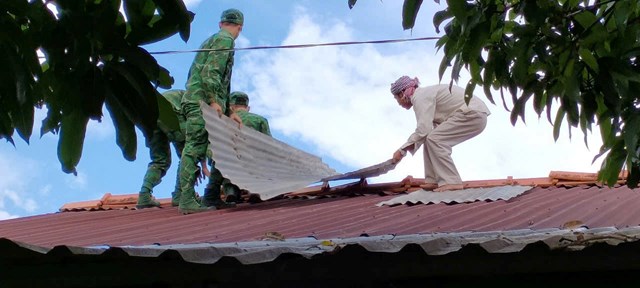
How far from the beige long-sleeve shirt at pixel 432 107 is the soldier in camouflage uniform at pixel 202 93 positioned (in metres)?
1.52

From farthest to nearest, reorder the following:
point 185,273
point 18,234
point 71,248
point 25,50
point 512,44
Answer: point 18,234 → point 512,44 → point 185,273 → point 71,248 → point 25,50

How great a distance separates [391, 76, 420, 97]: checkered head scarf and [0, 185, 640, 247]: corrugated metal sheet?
1.37m

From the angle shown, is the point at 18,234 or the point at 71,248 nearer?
the point at 71,248

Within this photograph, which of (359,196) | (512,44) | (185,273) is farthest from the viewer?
(359,196)

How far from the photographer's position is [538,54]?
394cm

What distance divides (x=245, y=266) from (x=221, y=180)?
4016mm

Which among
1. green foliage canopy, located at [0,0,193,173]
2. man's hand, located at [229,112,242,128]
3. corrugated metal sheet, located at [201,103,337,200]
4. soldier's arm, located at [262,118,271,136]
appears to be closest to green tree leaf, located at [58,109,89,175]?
green foliage canopy, located at [0,0,193,173]

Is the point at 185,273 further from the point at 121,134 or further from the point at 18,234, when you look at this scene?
the point at 18,234

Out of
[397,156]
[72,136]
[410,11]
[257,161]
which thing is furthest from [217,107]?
[72,136]

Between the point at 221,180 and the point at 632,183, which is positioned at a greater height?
the point at 221,180

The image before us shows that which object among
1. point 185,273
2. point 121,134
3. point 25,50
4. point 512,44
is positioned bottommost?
point 185,273

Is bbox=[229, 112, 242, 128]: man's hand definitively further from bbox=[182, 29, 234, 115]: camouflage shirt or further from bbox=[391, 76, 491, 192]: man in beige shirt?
bbox=[391, 76, 491, 192]: man in beige shirt

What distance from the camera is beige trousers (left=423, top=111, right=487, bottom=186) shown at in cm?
774

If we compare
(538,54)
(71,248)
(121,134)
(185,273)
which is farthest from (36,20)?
(538,54)
